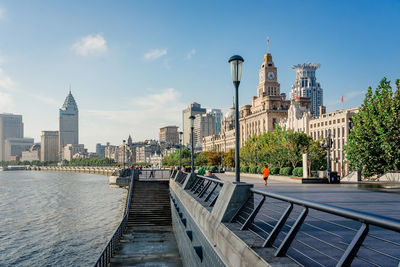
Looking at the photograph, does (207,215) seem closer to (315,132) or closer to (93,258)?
(93,258)

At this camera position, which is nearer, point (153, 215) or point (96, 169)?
point (153, 215)

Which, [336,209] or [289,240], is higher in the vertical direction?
[336,209]

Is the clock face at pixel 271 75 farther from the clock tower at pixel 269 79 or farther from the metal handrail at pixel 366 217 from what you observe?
the metal handrail at pixel 366 217

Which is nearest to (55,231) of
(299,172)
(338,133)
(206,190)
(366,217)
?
(206,190)

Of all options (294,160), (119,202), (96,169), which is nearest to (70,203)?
(119,202)

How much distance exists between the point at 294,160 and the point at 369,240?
165 feet

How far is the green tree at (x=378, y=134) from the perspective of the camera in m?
30.3

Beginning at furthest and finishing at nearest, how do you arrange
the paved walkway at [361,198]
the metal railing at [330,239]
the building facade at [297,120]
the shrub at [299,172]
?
the building facade at [297,120] → the shrub at [299,172] → the paved walkway at [361,198] → the metal railing at [330,239]

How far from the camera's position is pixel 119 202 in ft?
173

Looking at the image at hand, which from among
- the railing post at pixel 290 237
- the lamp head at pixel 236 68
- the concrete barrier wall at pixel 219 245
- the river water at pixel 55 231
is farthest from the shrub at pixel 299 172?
the railing post at pixel 290 237

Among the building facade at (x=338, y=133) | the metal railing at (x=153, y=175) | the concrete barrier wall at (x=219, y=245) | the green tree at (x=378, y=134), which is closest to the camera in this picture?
the concrete barrier wall at (x=219, y=245)

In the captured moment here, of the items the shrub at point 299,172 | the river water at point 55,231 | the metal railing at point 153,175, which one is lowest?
the river water at point 55,231

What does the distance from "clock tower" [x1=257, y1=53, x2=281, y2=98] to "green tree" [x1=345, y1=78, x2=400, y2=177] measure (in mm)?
119956

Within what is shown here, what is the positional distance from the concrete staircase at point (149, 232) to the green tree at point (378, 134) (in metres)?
17.8
